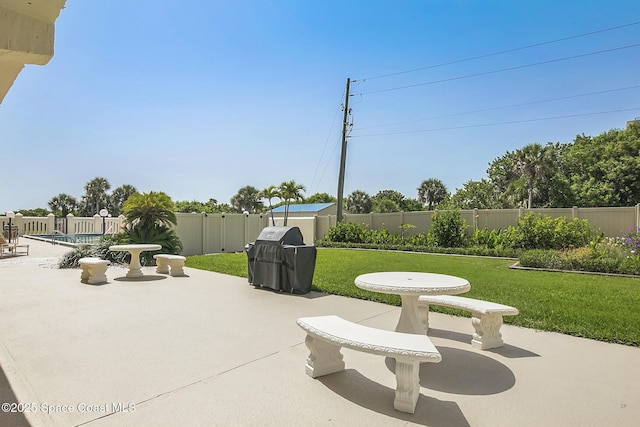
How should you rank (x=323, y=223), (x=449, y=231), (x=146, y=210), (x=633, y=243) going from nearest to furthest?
(x=633, y=243)
(x=146, y=210)
(x=449, y=231)
(x=323, y=223)

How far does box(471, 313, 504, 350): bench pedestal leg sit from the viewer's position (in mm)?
4223

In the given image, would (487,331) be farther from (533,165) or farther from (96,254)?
(533,165)

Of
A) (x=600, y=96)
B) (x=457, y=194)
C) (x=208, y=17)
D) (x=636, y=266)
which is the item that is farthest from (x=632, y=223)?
(x=457, y=194)

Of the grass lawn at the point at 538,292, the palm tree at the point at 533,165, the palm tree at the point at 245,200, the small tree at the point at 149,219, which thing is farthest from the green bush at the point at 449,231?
the palm tree at the point at 245,200

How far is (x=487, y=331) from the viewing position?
4238 millimetres

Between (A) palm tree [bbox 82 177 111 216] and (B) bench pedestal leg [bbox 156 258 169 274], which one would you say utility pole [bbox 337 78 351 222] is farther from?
(A) palm tree [bbox 82 177 111 216]

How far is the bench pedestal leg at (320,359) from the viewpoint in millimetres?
3373

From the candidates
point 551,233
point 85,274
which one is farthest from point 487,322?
point 551,233

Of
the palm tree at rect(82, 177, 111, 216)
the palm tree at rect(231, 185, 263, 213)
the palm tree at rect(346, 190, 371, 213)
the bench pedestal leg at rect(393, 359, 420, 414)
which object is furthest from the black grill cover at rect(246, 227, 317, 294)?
the palm tree at rect(82, 177, 111, 216)

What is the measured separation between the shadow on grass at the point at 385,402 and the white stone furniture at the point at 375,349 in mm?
77

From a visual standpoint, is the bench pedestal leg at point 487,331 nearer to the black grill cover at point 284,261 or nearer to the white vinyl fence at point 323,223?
the black grill cover at point 284,261

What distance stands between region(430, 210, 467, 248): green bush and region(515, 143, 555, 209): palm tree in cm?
1740

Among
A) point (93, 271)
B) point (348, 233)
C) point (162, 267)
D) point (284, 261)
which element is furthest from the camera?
point (348, 233)

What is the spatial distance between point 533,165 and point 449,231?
62.3 ft
